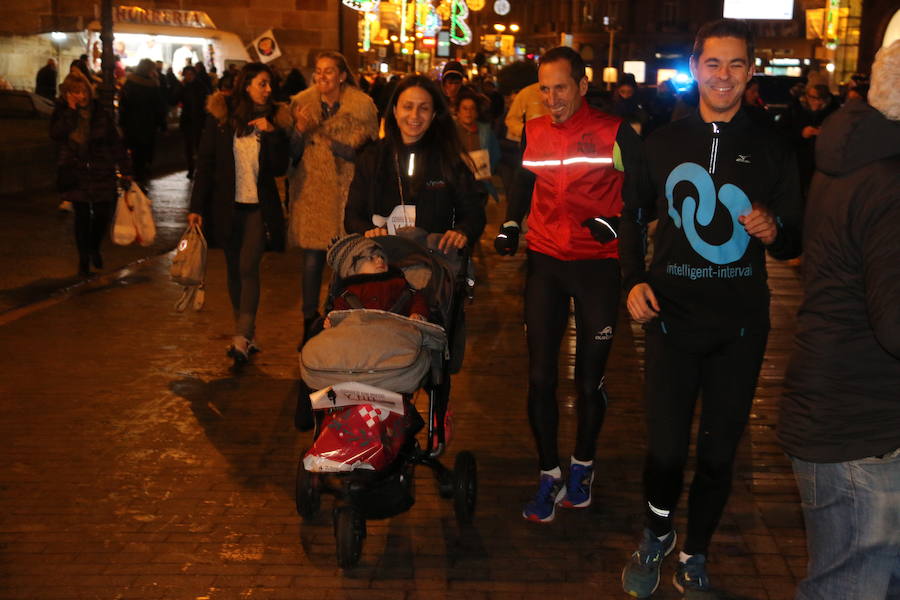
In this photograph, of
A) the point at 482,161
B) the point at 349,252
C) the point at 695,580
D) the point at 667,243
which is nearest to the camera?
the point at 667,243

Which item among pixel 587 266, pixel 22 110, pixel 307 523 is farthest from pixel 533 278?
pixel 22 110

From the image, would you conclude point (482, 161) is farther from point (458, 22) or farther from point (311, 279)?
point (458, 22)

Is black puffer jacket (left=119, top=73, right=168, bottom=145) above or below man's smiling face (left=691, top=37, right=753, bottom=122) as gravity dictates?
below

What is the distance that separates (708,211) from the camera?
422 centimetres

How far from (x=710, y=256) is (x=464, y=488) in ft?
5.62

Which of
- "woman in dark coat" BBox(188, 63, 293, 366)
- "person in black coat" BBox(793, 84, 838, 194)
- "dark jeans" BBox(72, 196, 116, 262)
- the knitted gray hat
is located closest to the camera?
the knitted gray hat

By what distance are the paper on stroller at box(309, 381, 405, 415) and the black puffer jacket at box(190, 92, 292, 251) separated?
3.52 meters

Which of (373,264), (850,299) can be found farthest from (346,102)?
(850,299)

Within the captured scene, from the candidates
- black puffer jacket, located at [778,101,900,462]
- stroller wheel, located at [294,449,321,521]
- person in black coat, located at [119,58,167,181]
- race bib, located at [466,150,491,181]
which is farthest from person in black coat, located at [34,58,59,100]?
black puffer jacket, located at [778,101,900,462]

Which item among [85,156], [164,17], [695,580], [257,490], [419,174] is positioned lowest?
[257,490]

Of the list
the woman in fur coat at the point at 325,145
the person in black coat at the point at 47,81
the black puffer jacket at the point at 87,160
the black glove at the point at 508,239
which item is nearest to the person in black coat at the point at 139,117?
the person in black coat at the point at 47,81

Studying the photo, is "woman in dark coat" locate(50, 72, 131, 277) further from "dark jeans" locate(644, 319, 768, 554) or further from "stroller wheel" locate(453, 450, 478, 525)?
"dark jeans" locate(644, 319, 768, 554)

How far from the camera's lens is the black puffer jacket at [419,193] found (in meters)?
5.93

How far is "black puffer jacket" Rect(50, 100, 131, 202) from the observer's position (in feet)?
37.2
